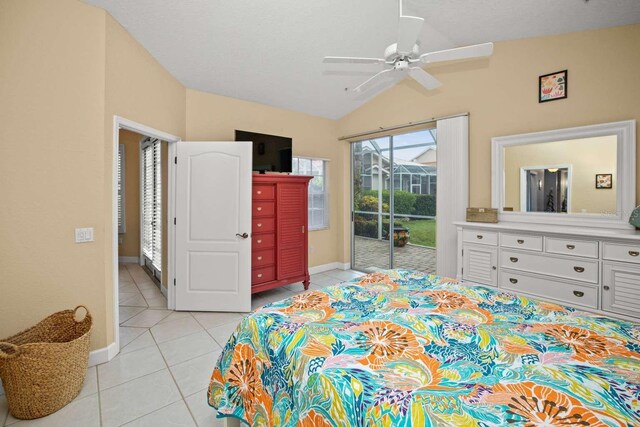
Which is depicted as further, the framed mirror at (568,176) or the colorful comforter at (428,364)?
the framed mirror at (568,176)

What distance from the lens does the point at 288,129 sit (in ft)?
15.7

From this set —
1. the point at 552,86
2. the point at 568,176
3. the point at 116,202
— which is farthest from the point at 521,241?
the point at 116,202

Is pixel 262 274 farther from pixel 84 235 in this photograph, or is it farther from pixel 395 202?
pixel 395 202

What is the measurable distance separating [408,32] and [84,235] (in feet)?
9.24

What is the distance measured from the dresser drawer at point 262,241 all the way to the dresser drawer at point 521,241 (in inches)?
107

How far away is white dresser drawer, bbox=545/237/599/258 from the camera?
2625 millimetres

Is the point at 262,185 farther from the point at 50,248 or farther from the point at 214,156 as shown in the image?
the point at 50,248

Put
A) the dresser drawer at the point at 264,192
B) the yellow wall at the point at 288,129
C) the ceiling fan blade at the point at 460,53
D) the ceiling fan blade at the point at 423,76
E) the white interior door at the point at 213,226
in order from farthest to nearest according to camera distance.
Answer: the yellow wall at the point at 288,129 < the dresser drawer at the point at 264,192 < the white interior door at the point at 213,226 < the ceiling fan blade at the point at 423,76 < the ceiling fan blade at the point at 460,53

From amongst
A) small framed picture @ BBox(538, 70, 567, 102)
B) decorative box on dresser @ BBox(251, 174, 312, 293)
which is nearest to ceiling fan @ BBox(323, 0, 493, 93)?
small framed picture @ BBox(538, 70, 567, 102)

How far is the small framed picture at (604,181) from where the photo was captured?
2.83m

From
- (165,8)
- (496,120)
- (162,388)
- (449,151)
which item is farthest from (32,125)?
(496,120)

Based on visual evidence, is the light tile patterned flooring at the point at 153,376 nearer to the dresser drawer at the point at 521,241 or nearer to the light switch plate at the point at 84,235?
the light switch plate at the point at 84,235

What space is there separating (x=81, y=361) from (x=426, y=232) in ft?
13.8

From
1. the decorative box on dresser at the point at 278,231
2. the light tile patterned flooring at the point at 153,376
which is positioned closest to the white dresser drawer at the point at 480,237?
the decorative box on dresser at the point at 278,231
